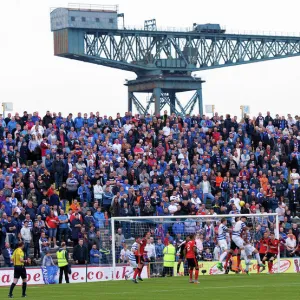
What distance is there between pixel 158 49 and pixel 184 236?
6917 cm

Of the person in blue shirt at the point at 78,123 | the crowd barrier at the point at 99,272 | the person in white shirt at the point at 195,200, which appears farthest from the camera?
the person in blue shirt at the point at 78,123

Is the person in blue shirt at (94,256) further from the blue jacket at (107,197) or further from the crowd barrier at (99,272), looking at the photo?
the blue jacket at (107,197)

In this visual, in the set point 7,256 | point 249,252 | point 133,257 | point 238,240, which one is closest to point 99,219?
point 133,257

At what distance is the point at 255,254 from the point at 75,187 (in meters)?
8.44

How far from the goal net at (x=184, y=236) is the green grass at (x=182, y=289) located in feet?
6.85

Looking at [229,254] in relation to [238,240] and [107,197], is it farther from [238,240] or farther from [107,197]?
[107,197]

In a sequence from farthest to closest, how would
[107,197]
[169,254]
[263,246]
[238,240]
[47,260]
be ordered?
[107,197]
[263,246]
[169,254]
[238,240]
[47,260]

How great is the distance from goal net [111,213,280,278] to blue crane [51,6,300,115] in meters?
56.2

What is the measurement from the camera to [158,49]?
11244cm

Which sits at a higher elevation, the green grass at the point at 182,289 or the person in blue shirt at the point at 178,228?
the person in blue shirt at the point at 178,228

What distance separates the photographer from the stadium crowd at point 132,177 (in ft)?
140

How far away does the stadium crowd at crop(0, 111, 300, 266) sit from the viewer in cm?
4259

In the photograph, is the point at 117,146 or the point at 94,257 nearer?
the point at 94,257

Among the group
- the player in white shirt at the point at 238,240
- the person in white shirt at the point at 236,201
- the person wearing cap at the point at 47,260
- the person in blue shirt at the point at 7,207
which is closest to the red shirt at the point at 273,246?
the player in white shirt at the point at 238,240
